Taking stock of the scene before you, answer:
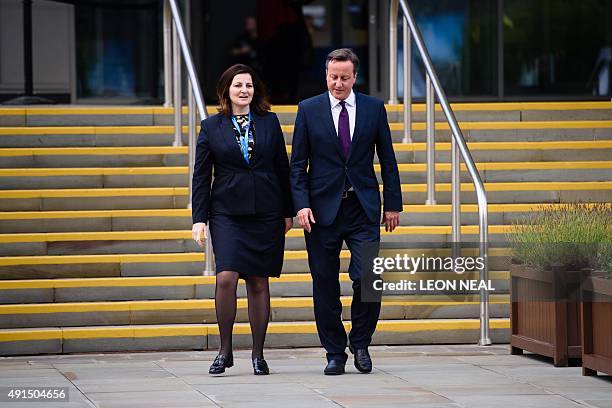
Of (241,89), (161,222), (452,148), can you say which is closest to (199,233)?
(241,89)

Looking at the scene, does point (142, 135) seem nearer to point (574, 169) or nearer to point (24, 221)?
point (24, 221)

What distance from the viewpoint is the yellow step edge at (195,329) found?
377 inches

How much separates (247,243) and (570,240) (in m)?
1.92

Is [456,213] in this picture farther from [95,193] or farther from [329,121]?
[95,193]

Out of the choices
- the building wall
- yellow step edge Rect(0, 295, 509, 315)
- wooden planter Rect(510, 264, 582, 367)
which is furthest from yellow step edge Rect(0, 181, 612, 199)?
the building wall

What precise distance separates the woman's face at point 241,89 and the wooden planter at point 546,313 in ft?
6.75

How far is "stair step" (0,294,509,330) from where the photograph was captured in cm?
990

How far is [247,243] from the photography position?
8.38 m

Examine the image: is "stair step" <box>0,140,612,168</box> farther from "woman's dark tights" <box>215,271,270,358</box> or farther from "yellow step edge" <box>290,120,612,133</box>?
"woman's dark tights" <box>215,271,270,358</box>

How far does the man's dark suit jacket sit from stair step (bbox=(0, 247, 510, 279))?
206cm

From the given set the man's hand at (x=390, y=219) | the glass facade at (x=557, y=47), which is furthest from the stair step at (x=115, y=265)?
the glass facade at (x=557, y=47)

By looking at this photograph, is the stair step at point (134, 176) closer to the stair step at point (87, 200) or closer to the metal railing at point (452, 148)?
the stair step at point (87, 200)

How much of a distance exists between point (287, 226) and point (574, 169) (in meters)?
4.43

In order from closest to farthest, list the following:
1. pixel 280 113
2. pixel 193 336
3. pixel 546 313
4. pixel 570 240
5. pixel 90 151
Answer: pixel 570 240, pixel 546 313, pixel 193 336, pixel 90 151, pixel 280 113
